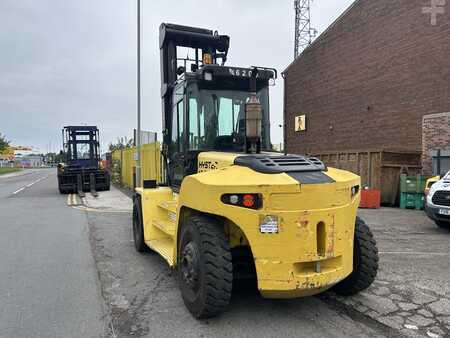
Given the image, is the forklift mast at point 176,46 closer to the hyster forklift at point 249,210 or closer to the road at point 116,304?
the hyster forklift at point 249,210

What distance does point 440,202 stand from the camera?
8500 mm

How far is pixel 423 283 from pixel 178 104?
12.9ft

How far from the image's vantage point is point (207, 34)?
7.20m

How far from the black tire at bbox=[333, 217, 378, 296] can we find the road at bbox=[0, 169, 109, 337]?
8.67 ft

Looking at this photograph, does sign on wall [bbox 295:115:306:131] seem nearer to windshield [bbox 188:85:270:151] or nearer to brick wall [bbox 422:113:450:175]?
brick wall [bbox 422:113:450:175]

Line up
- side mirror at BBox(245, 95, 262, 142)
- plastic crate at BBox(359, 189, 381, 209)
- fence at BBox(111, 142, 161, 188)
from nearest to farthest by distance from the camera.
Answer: side mirror at BBox(245, 95, 262, 142), plastic crate at BBox(359, 189, 381, 209), fence at BBox(111, 142, 161, 188)

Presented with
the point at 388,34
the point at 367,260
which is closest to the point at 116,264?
the point at 367,260

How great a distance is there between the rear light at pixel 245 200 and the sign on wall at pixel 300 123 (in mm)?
19223

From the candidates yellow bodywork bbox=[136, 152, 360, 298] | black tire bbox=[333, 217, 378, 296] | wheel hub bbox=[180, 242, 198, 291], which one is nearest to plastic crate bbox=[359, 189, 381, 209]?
black tire bbox=[333, 217, 378, 296]

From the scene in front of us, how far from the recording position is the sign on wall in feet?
72.7

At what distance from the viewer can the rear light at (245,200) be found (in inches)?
140

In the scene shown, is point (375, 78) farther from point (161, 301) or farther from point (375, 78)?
point (161, 301)

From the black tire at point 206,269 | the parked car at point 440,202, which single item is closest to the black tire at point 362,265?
the black tire at point 206,269

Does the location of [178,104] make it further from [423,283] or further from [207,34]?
[423,283]
